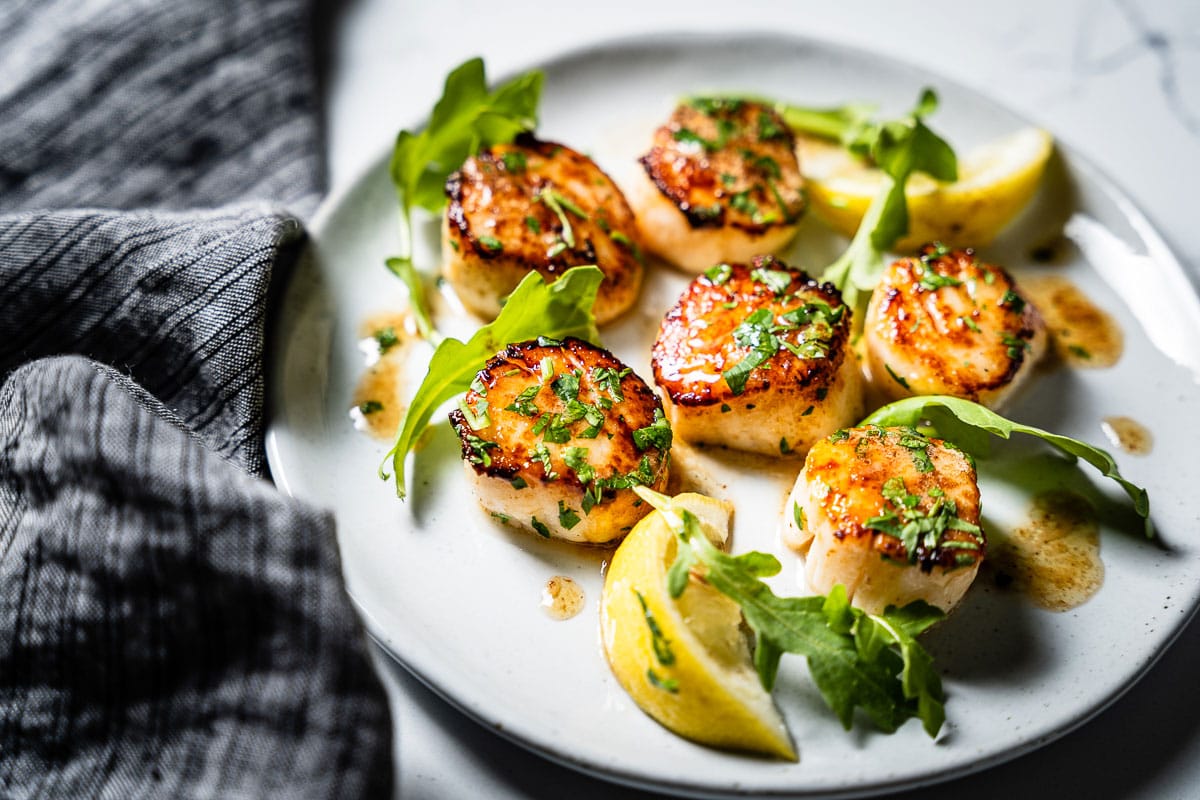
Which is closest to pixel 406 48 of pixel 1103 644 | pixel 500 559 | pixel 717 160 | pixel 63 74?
pixel 63 74

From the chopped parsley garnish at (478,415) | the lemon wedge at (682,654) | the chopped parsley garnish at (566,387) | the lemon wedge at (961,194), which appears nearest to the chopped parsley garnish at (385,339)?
the chopped parsley garnish at (478,415)

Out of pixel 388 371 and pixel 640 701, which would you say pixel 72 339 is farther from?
pixel 640 701

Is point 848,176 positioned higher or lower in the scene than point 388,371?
higher

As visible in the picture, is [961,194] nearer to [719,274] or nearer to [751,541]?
[719,274]

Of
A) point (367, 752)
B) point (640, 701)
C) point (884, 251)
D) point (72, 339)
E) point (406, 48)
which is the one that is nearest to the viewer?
point (367, 752)

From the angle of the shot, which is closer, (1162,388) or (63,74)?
(1162,388)

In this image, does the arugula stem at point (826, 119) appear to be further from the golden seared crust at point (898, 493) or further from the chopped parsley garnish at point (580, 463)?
the chopped parsley garnish at point (580, 463)
